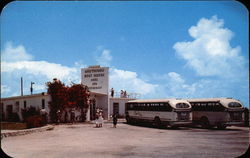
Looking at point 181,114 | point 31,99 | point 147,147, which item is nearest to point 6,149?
point 147,147

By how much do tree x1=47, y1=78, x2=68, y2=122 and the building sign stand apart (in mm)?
4211

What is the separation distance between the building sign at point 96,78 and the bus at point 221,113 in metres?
11.9

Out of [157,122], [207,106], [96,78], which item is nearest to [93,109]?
[96,78]

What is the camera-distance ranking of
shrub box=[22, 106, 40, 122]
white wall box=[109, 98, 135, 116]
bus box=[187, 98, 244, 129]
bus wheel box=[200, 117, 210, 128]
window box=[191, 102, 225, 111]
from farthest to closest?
white wall box=[109, 98, 135, 116]
shrub box=[22, 106, 40, 122]
bus wheel box=[200, 117, 210, 128]
window box=[191, 102, 225, 111]
bus box=[187, 98, 244, 129]

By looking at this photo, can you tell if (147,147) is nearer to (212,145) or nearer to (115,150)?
(115,150)

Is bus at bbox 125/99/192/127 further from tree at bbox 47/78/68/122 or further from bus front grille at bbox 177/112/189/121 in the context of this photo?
tree at bbox 47/78/68/122

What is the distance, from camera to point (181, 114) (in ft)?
67.2

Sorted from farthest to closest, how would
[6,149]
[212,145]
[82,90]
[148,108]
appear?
[82,90]
[148,108]
[212,145]
[6,149]

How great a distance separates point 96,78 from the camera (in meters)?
29.8

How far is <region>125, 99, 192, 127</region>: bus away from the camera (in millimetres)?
20305

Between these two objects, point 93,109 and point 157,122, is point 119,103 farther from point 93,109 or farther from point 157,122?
point 157,122

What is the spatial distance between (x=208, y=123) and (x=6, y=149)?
13866mm

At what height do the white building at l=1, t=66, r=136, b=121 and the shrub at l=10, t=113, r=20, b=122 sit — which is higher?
the white building at l=1, t=66, r=136, b=121

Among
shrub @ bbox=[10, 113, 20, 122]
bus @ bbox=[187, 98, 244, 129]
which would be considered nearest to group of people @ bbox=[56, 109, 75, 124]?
shrub @ bbox=[10, 113, 20, 122]
